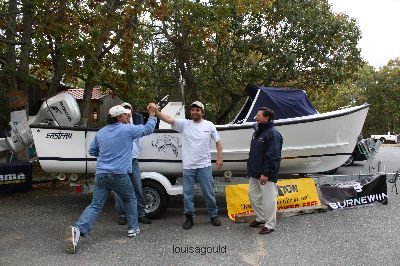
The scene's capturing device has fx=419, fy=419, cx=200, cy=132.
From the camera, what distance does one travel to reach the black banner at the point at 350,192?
7004 mm

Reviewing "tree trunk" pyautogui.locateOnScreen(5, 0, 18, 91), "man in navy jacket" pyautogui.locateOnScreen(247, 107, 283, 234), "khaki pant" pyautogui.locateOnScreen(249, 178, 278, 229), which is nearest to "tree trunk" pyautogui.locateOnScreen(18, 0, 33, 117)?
"tree trunk" pyautogui.locateOnScreen(5, 0, 18, 91)

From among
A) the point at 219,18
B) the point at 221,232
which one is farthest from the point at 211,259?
the point at 219,18

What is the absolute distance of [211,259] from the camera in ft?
15.4

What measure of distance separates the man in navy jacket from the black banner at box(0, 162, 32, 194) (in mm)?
4605

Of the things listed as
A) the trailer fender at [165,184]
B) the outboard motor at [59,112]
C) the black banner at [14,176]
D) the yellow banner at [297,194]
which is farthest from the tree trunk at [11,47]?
the yellow banner at [297,194]

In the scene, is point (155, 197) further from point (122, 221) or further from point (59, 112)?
point (59, 112)

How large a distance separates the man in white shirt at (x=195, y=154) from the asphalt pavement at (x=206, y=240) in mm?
479

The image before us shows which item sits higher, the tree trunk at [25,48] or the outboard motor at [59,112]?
the tree trunk at [25,48]

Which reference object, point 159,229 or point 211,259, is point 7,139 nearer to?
point 159,229

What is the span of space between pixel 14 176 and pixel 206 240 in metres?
4.59

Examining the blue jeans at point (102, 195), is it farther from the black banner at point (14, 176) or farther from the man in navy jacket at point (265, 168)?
the black banner at point (14, 176)

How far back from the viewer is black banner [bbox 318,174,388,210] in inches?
276

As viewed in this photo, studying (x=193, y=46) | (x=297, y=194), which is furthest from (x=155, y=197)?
(x=193, y=46)

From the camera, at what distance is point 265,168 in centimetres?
555
